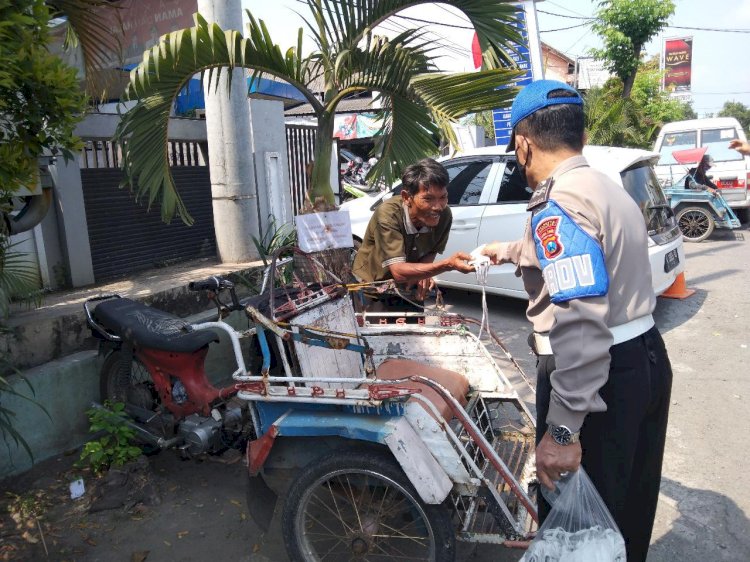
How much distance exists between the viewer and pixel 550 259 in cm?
174

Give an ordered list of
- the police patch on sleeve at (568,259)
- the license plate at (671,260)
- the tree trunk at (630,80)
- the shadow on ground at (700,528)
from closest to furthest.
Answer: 1. the police patch on sleeve at (568,259)
2. the shadow on ground at (700,528)
3. the license plate at (671,260)
4. the tree trunk at (630,80)

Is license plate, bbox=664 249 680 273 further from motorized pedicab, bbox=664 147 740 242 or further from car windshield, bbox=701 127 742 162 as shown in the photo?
car windshield, bbox=701 127 742 162

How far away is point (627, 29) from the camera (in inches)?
677

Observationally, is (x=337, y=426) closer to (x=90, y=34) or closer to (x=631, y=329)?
(x=631, y=329)

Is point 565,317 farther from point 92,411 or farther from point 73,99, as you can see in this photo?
point 92,411

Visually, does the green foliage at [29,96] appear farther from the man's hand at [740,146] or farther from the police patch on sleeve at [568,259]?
the man's hand at [740,146]

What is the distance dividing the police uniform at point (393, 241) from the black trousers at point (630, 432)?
1.73 metres

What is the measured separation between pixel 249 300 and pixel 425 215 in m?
1.25

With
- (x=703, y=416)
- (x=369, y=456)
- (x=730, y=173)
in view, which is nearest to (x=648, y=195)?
(x=703, y=416)

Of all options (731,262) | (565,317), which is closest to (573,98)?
(565,317)

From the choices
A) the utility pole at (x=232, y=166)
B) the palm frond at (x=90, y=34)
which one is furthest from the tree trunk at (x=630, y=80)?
the palm frond at (x=90, y=34)

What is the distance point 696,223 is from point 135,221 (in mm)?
9744

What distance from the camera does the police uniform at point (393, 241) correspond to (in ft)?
12.0

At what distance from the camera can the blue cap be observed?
6.06 feet
